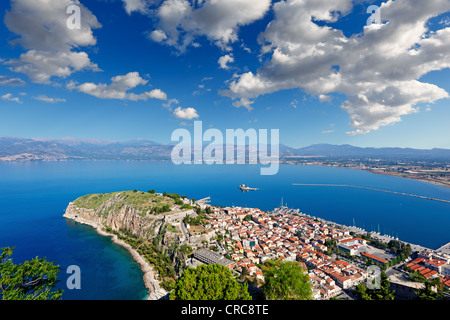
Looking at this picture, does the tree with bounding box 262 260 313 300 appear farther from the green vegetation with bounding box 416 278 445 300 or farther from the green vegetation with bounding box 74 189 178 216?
the green vegetation with bounding box 74 189 178 216

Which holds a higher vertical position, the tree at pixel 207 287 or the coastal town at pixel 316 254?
the tree at pixel 207 287

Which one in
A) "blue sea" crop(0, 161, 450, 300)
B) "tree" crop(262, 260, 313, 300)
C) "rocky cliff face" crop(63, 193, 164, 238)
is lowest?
"blue sea" crop(0, 161, 450, 300)

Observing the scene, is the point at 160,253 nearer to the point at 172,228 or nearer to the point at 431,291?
the point at 172,228

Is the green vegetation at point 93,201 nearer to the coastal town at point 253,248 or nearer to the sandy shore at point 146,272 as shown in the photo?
the coastal town at point 253,248

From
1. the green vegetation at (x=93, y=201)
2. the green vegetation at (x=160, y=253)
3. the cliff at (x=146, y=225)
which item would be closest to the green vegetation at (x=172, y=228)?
the cliff at (x=146, y=225)

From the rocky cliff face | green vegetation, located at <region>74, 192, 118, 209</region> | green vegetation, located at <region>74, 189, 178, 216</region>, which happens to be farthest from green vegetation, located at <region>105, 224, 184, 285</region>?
green vegetation, located at <region>74, 192, 118, 209</region>

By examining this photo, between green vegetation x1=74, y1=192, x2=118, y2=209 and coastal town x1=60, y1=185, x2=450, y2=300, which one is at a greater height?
green vegetation x1=74, y1=192, x2=118, y2=209

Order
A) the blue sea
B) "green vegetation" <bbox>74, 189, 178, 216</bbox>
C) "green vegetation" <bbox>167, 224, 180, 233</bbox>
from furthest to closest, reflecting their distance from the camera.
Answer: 1. "green vegetation" <bbox>74, 189, 178, 216</bbox>
2. "green vegetation" <bbox>167, 224, 180, 233</bbox>
3. the blue sea
